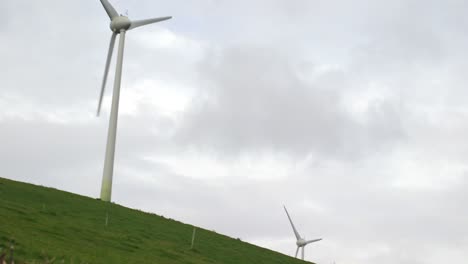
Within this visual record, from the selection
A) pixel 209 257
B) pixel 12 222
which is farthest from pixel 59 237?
pixel 209 257

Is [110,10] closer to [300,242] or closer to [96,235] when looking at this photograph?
[300,242]

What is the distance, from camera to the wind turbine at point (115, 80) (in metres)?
65.2

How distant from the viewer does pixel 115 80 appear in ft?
226

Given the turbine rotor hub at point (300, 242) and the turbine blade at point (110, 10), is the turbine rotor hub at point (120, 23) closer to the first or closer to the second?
the turbine blade at point (110, 10)

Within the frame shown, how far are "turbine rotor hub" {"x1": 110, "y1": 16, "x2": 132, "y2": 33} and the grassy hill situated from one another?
21617 mm

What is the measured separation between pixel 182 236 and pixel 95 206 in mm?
7833

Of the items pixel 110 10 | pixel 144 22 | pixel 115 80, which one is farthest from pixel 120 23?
pixel 115 80

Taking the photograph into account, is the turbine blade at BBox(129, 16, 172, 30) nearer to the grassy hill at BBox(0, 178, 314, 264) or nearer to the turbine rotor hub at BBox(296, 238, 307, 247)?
the grassy hill at BBox(0, 178, 314, 264)

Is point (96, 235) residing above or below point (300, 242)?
below

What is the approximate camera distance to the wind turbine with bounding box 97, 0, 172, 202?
65.2 metres

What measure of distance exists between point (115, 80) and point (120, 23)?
798cm

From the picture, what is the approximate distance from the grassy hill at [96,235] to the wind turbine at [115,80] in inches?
228

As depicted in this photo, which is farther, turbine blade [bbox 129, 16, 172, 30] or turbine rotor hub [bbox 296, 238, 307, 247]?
turbine rotor hub [bbox 296, 238, 307, 247]

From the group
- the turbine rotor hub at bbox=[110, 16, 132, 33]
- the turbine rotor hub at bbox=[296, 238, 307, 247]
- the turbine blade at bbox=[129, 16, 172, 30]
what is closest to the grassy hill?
the turbine rotor hub at bbox=[110, 16, 132, 33]
